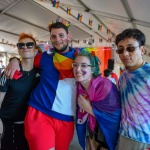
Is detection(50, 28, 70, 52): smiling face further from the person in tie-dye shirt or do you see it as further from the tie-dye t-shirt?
the tie-dye t-shirt

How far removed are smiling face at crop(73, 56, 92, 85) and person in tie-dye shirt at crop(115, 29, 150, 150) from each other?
1.10 ft

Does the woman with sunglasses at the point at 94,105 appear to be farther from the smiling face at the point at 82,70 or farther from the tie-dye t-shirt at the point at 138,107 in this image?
the tie-dye t-shirt at the point at 138,107

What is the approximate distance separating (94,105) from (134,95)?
36 cm

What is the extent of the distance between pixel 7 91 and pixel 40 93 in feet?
1.07

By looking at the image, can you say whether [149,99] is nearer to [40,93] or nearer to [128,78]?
[128,78]

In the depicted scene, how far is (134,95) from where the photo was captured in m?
1.46

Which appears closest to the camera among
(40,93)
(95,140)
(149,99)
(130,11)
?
(149,99)

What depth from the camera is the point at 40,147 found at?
1.79 m

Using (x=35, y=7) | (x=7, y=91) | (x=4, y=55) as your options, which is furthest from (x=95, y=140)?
(x=4, y=55)

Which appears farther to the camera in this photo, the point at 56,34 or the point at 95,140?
the point at 56,34

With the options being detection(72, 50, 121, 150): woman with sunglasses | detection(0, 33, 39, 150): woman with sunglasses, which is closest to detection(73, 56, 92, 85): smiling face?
detection(72, 50, 121, 150): woman with sunglasses

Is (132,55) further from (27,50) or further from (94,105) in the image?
(27,50)

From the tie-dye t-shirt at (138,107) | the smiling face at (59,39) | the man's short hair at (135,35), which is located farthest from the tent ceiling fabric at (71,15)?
the tie-dye t-shirt at (138,107)

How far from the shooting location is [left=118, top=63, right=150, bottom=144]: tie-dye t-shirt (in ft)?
4.66
